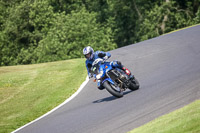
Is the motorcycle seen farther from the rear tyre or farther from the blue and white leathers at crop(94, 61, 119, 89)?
the rear tyre

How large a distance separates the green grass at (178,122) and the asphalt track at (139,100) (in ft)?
1.48

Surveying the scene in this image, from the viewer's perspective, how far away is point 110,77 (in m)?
12.0

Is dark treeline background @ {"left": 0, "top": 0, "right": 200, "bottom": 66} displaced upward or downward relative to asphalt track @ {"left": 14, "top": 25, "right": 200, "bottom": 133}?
upward

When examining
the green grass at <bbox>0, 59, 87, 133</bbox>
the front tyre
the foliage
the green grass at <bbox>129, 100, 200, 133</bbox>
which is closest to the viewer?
the green grass at <bbox>129, 100, 200, 133</bbox>

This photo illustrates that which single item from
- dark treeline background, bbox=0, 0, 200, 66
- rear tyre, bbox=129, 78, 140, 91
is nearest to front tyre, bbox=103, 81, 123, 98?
rear tyre, bbox=129, 78, 140, 91

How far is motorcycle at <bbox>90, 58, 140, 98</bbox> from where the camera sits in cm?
1176

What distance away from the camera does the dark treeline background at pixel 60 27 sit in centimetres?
4059

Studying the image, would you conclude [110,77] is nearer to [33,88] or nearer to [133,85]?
[133,85]

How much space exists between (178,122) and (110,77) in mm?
4640

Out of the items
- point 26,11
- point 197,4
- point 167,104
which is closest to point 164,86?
point 167,104

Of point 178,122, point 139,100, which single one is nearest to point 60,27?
point 139,100

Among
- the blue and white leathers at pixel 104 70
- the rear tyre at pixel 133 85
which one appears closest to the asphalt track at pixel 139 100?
the rear tyre at pixel 133 85

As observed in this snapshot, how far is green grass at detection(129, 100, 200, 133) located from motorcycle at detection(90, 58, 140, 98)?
349cm

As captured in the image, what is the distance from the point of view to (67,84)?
1673 cm
